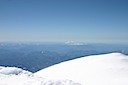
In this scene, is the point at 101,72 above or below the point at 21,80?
below

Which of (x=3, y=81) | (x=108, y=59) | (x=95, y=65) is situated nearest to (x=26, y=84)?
(x=3, y=81)

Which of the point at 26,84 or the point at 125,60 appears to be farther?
→ the point at 125,60

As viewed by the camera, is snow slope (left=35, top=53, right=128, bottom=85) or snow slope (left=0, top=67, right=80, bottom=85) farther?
snow slope (left=35, top=53, right=128, bottom=85)

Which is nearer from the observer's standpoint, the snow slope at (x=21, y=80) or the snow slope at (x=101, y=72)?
the snow slope at (x=21, y=80)

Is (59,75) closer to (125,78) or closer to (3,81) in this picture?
(125,78)

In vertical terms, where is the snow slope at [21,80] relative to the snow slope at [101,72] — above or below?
above

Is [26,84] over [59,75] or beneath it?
over

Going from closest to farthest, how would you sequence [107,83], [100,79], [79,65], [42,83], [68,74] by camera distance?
Answer: 1. [42,83]
2. [107,83]
3. [100,79]
4. [68,74]
5. [79,65]

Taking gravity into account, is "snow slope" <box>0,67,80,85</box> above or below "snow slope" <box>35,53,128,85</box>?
above

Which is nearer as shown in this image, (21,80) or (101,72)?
(21,80)

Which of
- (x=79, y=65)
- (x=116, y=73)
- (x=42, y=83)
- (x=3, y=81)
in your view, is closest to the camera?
(x=42, y=83)

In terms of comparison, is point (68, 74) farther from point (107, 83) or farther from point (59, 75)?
point (107, 83)
